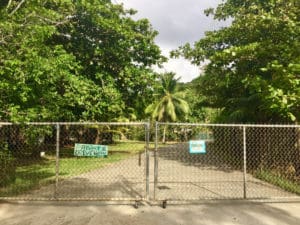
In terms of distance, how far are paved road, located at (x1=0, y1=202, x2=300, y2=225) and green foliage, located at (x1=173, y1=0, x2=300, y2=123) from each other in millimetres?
3144

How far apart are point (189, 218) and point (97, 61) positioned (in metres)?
13.4

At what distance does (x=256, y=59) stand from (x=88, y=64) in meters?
9.65

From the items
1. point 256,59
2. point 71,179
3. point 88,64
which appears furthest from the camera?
point 88,64

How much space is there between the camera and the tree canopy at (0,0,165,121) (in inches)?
396

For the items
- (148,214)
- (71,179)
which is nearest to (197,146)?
(148,214)

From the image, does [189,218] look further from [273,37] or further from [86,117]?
[86,117]

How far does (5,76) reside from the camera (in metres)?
7.73

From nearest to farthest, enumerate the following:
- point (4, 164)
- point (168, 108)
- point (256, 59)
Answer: point (4, 164)
point (256, 59)
point (168, 108)

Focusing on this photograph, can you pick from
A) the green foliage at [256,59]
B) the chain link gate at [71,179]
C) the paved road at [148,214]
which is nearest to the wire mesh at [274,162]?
the green foliage at [256,59]

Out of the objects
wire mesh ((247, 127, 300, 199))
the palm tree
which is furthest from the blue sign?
the palm tree

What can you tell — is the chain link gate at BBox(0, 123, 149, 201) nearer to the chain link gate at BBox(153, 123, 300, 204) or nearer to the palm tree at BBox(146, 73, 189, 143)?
the chain link gate at BBox(153, 123, 300, 204)

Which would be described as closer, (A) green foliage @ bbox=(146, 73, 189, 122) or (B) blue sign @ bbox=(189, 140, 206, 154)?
(B) blue sign @ bbox=(189, 140, 206, 154)

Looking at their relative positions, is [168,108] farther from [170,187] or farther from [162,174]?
[170,187]

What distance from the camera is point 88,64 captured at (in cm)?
1802
